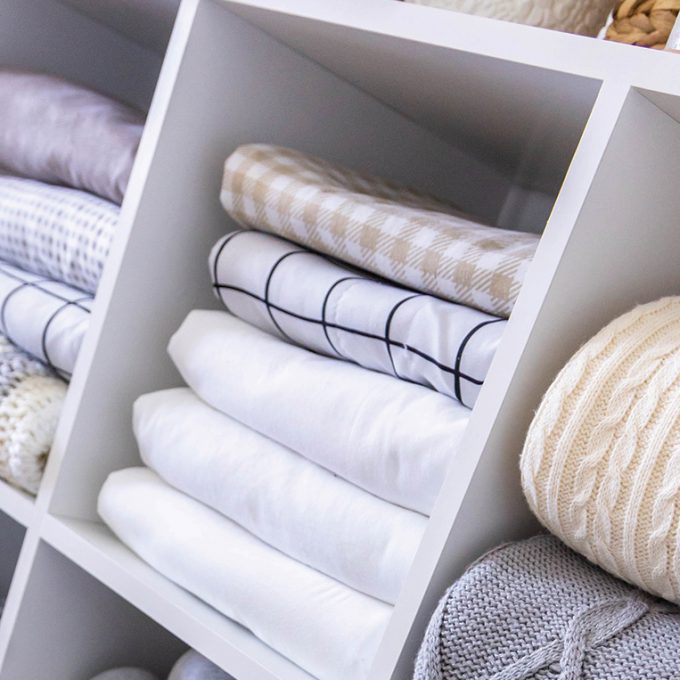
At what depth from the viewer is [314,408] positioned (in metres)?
0.63

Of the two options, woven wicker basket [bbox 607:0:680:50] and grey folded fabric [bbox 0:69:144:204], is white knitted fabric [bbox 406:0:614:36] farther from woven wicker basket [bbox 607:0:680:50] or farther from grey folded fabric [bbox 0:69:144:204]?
grey folded fabric [bbox 0:69:144:204]

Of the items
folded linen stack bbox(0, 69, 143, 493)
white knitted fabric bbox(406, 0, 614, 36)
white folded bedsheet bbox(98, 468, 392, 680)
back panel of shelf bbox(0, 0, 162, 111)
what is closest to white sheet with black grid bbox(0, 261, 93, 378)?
folded linen stack bbox(0, 69, 143, 493)

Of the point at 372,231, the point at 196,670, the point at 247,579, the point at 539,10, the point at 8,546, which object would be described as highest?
the point at 539,10

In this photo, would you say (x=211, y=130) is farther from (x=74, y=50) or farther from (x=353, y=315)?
(x=74, y=50)

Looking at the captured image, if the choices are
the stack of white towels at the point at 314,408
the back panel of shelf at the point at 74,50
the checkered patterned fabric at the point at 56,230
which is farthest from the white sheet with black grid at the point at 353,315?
the back panel of shelf at the point at 74,50

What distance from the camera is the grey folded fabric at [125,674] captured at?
818 millimetres

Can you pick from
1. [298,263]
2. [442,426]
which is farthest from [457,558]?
[298,263]

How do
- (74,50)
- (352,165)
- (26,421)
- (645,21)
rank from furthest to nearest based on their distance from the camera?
1. (74,50)
2. (352,165)
3. (26,421)
4. (645,21)

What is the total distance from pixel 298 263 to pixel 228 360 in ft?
0.29

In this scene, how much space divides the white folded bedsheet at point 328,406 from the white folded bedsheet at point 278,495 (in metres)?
0.01

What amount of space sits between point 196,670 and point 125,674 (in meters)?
0.09

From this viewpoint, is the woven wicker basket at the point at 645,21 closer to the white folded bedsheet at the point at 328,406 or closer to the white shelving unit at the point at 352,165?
the white shelving unit at the point at 352,165

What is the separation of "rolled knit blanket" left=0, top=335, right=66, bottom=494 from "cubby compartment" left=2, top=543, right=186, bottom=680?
60mm

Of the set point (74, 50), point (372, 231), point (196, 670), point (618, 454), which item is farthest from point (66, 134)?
point (618, 454)
